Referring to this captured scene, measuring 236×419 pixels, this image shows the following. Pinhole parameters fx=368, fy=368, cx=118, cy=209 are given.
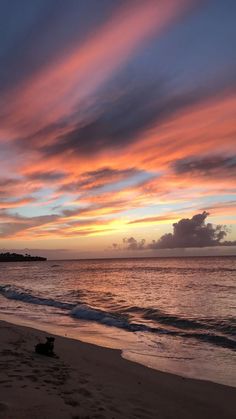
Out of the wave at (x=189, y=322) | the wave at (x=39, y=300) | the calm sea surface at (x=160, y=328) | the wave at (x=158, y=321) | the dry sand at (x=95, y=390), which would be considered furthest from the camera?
the wave at (x=39, y=300)

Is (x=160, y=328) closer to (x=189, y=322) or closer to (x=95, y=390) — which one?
(x=189, y=322)

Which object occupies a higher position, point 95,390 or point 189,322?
point 95,390

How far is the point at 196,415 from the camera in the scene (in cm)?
652

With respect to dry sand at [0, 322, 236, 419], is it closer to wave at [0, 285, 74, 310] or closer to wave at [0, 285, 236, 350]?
wave at [0, 285, 236, 350]

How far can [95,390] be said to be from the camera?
7121 mm

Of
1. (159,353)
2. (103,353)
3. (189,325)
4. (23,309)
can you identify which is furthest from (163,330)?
(23,309)

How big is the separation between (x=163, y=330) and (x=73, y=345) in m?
4.97

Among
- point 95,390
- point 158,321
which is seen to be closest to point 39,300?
point 158,321

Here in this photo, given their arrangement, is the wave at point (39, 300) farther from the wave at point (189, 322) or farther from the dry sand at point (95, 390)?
the dry sand at point (95, 390)

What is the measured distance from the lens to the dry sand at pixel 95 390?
19.2 feet

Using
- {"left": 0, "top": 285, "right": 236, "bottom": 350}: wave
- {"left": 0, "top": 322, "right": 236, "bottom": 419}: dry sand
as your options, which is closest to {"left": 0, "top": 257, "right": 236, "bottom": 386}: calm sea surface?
{"left": 0, "top": 285, "right": 236, "bottom": 350}: wave

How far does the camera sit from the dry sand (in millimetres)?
5848

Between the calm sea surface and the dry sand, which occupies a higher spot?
the dry sand

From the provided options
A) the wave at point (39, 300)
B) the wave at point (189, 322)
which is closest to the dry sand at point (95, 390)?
the wave at point (189, 322)
